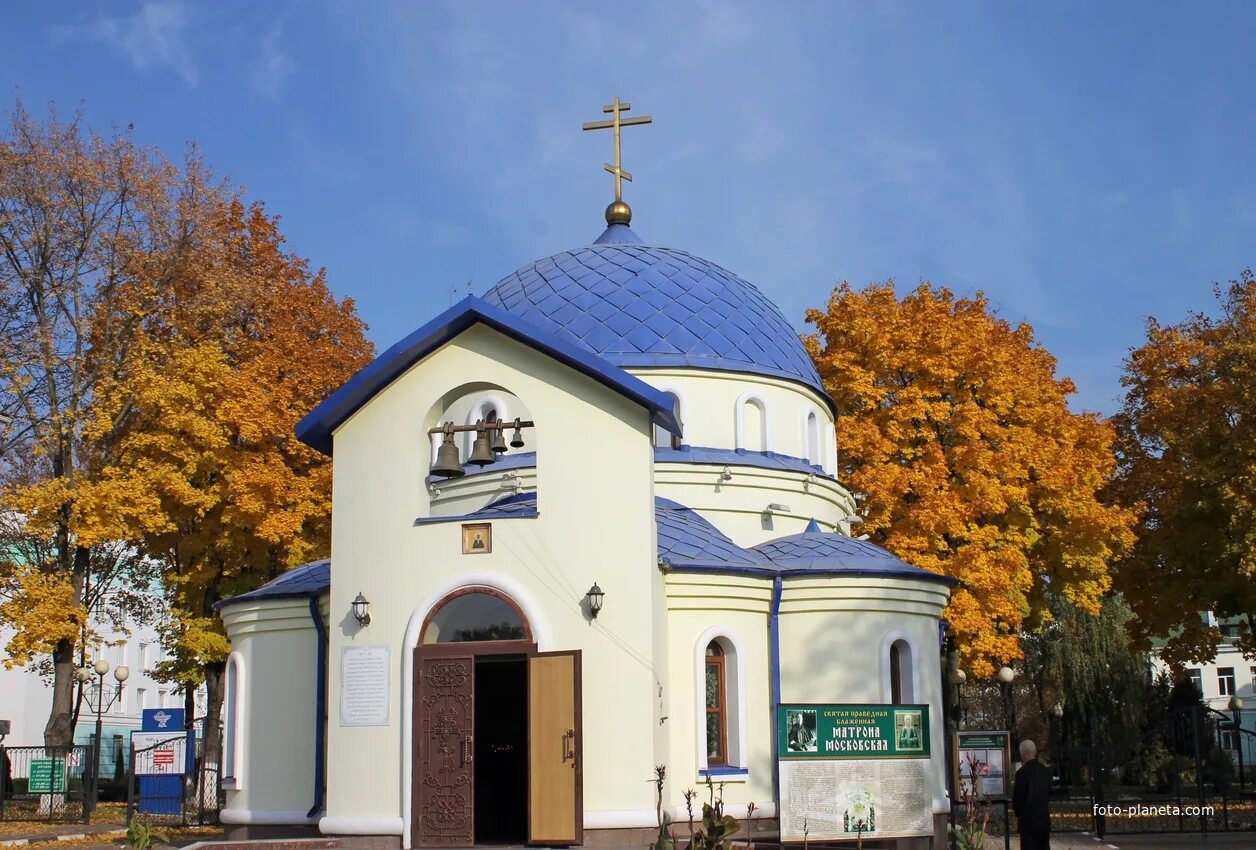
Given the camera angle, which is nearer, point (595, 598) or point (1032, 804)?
point (1032, 804)

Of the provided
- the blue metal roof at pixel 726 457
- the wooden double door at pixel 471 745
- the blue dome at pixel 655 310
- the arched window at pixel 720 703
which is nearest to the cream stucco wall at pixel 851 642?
the arched window at pixel 720 703

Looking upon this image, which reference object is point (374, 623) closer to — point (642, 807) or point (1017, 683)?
point (642, 807)

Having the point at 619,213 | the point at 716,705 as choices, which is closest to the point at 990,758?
the point at 716,705

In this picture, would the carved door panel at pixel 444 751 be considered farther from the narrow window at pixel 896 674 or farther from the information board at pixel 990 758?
the information board at pixel 990 758

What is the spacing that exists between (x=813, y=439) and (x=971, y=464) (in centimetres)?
528

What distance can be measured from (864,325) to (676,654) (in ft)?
41.6

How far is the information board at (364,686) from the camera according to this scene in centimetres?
1490

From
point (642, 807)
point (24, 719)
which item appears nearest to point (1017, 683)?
point (642, 807)

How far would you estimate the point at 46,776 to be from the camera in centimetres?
2369

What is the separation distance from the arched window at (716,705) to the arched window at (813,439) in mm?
5709

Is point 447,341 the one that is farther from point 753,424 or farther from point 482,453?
point 753,424

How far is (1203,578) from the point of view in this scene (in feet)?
83.2

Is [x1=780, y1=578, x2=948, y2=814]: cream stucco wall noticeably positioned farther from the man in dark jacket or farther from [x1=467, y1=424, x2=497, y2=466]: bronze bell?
the man in dark jacket

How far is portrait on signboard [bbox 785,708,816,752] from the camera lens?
45.7 ft
